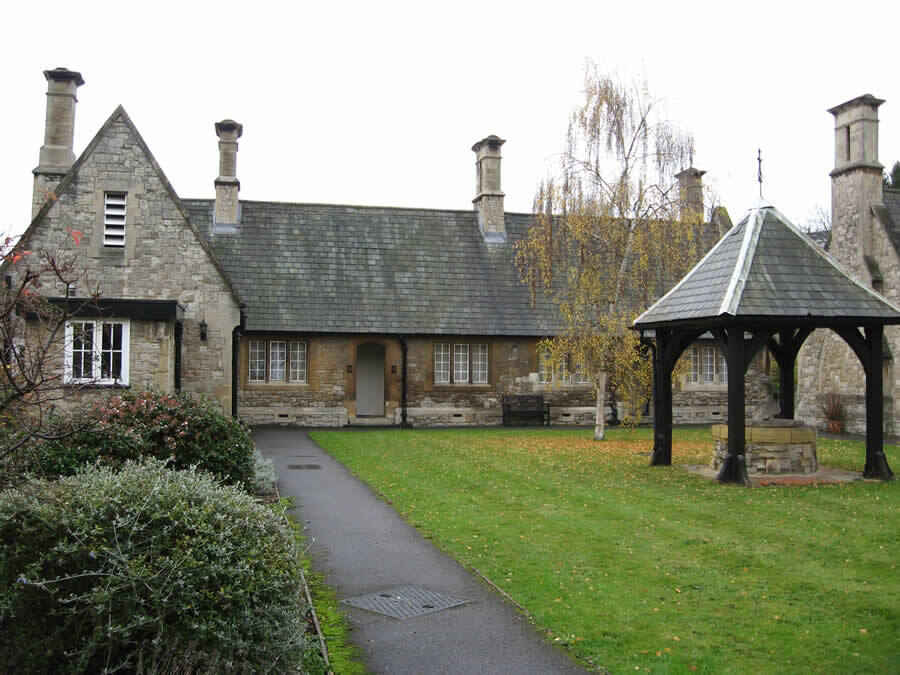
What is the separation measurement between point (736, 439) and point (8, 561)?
1171 centimetres

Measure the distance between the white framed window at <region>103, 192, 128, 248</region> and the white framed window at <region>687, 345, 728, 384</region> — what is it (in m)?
18.7

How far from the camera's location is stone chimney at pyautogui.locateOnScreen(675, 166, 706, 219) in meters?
19.6

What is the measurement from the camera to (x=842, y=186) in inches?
915

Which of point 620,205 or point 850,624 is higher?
point 620,205

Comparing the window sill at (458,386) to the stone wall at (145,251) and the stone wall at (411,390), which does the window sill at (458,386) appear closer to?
the stone wall at (411,390)

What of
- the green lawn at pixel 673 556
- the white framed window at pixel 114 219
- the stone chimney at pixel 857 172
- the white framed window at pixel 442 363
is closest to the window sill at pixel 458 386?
the white framed window at pixel 442 363

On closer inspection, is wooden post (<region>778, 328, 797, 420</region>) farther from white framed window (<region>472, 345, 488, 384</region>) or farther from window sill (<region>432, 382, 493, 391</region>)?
white framed window (<region>472, 345, 488, 384</region>)

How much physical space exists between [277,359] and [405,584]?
17.9 metres

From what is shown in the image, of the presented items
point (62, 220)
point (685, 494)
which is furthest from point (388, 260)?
point (685, 494)

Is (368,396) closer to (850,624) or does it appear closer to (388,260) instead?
(388,260)

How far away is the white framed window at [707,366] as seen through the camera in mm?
27656

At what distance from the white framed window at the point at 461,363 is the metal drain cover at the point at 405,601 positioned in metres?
18.4

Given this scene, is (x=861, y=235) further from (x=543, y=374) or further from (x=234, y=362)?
(x=234, y=362)

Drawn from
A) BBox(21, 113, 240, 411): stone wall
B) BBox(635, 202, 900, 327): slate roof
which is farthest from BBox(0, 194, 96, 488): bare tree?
BBox(21, 113, 240, 411): stone wall
